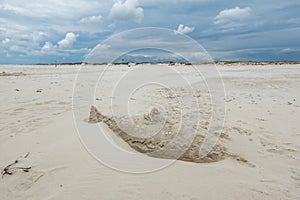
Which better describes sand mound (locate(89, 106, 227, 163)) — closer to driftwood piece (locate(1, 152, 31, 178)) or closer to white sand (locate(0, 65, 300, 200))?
white sand (locate(0, 65, 300, 200))

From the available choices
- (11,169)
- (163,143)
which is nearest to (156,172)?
(163,143)

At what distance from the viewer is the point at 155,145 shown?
400 centimetres

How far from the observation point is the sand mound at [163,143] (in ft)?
12.0

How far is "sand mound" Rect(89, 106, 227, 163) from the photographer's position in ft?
12.0

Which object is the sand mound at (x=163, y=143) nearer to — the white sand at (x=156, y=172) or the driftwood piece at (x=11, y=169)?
the white sand at (x=156, y=172)

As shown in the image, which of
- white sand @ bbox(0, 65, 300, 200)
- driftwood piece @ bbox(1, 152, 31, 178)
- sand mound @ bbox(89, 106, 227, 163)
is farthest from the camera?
sand mound @ bbox(89, 106, 227, 163)

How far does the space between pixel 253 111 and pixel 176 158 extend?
Answer: 153 inches

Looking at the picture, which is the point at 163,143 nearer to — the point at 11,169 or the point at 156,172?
the point at 156,172

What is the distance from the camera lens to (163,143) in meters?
3.98

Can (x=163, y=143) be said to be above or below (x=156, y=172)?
above

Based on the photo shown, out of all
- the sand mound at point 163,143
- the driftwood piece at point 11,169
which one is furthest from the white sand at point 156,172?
the sand mound at point 163,143

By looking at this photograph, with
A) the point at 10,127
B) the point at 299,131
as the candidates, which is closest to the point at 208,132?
the point at 299,131

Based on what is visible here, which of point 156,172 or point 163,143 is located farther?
point 163,143

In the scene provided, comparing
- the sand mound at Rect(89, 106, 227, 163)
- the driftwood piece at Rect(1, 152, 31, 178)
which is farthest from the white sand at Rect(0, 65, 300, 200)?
the sand mound at Rect(89, 106, 227, 163)
